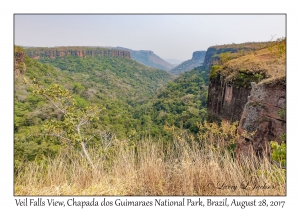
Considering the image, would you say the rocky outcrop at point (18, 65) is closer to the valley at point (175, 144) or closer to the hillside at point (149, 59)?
the valley at point (175, 144)

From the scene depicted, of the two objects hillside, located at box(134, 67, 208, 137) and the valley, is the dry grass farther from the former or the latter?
hillside, located at box(134, 67, 208, 137)

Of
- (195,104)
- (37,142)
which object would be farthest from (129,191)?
(195,104)

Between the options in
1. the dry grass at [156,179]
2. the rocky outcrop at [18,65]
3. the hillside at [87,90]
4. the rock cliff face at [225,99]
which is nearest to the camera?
the dry grass at [156,179]

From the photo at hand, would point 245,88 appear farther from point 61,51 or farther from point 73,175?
point 61,51

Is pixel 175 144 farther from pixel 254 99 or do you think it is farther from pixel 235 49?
pixel 235 49

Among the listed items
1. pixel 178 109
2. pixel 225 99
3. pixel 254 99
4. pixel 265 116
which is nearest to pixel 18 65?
pixel 225 99

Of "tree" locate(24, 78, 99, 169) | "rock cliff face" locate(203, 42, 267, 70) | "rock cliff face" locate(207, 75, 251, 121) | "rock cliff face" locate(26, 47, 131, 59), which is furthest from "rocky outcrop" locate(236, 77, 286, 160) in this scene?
"rock cliff face" locate(26, 47, 131, 59)

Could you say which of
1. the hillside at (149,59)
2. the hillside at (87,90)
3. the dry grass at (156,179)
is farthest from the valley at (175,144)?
the hillside at (149,59)
